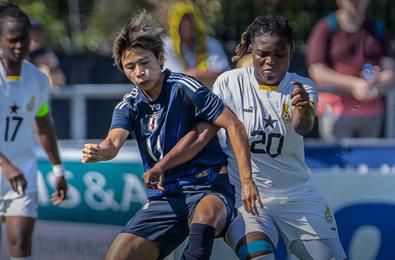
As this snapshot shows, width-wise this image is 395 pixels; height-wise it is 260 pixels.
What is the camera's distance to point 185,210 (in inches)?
285

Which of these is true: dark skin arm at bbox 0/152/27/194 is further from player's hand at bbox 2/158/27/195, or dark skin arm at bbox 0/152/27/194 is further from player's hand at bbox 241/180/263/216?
player's hand at bbox 241/180/263/216

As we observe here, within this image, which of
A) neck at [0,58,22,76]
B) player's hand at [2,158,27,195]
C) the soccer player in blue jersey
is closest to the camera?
the soccer player in blue jersey

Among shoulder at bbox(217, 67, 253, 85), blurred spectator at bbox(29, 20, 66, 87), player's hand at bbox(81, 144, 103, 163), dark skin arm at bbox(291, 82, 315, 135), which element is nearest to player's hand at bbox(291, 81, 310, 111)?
dark skin arm at bbox(291, 82, 315, 135)

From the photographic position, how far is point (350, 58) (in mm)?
11062

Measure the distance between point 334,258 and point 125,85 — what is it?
20.8 feet

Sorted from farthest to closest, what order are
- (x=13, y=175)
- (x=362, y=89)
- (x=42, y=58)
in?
1. (x=42, y=58)
2. (x=362, y=89)
3. (x=13, y=175)

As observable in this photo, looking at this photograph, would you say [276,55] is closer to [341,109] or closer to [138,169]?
[138,169]

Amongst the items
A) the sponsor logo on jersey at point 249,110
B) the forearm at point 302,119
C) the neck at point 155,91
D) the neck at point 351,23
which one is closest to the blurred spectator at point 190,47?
the neck at point 351,23

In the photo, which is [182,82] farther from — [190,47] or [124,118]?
[190,47]

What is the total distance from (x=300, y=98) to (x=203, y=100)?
1.73 ft

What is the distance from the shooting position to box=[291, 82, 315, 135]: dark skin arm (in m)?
7.04

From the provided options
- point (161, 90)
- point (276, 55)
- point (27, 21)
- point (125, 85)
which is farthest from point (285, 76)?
point (125, 85)

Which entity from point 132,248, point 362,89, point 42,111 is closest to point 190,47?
point 362,89

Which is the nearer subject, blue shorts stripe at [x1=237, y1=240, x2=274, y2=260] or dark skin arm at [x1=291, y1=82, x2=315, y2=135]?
dark skin arm at [x1=291, y1=82, x2=315, y2=135]
